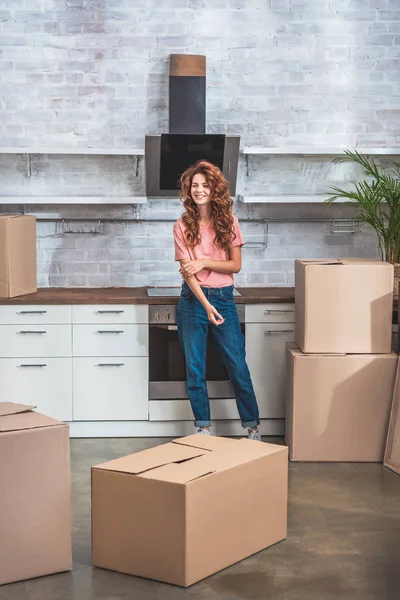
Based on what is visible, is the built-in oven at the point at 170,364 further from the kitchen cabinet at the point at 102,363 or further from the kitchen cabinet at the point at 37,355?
the kitchen cabinet at the point at 37,355

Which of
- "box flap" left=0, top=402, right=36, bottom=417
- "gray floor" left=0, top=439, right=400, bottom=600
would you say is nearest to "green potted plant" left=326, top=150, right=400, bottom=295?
"gray floor" left=0, top=439, right=400, bottom=600

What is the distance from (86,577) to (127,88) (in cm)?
332

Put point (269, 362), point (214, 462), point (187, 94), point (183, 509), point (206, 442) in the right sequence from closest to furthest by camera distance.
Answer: point (183, 509)
point (214, 462)
point (206, 442)
point (269, 362)
point (187, 94)

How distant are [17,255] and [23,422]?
82.9 inches

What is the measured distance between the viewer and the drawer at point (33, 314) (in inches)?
206

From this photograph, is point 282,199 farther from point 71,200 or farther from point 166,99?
point 71,200

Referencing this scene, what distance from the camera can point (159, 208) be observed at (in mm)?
5891

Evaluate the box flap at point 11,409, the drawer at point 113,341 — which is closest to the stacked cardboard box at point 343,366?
the drawer at point 113,341

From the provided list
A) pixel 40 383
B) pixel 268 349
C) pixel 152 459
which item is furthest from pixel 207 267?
pixel 152 459

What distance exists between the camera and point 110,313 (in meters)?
5.28

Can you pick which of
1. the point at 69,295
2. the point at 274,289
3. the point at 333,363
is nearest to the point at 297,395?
the point at 333,363

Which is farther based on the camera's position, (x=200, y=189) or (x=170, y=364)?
(x=170, y=364)

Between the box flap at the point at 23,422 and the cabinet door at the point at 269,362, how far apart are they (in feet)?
6.95

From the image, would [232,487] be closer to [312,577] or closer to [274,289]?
[312,577]
